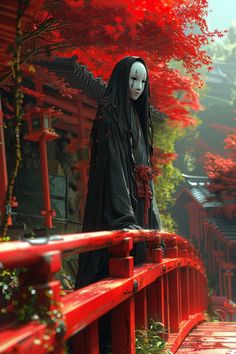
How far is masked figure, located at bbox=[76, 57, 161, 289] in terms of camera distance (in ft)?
12.0

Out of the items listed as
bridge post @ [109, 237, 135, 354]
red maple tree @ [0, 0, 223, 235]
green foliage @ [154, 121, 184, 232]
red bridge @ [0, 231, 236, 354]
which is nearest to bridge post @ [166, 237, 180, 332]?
red bridge @ [0, 231, 236, 354]

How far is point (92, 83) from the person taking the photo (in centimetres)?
927

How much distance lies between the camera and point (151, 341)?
12.0ft

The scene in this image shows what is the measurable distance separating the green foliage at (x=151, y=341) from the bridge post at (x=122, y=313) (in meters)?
0.49

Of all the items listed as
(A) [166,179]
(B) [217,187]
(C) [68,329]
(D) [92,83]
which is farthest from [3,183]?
(B) [217,187]

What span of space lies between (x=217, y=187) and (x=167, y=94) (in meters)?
6.15

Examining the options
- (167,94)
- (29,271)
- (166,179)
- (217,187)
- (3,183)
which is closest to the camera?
(29,271)

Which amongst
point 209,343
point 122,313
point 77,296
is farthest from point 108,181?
point 209,343

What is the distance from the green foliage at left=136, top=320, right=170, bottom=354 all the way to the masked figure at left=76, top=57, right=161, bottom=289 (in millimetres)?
537

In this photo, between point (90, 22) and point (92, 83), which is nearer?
point (90, 22)

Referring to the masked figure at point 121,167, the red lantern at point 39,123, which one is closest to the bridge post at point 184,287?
the masked figure at point 121,167

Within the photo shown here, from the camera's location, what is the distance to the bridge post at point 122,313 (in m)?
2.91

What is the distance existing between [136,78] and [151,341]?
2.25 metres

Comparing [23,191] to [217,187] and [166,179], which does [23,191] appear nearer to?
[166,179]
